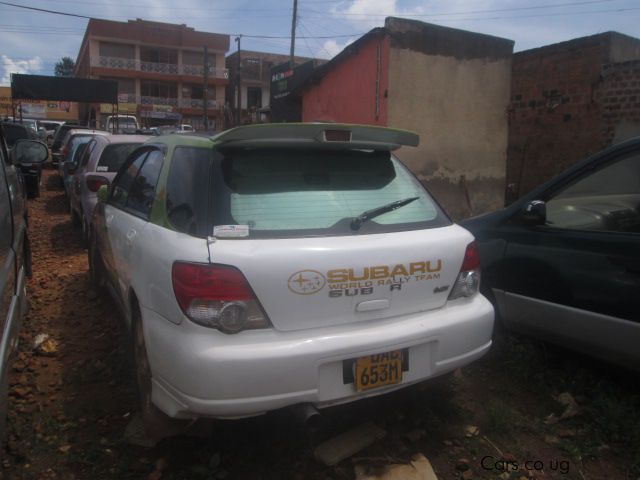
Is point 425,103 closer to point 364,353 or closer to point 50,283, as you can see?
point 50,283

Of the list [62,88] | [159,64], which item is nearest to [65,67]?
[159,64]

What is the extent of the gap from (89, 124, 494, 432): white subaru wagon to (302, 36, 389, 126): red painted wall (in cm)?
610

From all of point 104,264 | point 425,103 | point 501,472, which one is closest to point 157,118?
point 425,103

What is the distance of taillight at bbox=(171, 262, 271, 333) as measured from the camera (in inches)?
80.6

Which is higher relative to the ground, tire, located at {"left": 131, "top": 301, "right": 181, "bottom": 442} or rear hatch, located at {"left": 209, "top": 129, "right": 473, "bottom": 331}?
rear hatch, located at {"left": 209, "top": 129, "right": 473, "bottom": 331}

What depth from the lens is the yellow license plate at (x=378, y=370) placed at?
2193 mm

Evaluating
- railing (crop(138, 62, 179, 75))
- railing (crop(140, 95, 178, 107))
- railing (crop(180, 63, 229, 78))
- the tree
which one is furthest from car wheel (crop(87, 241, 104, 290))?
the tree

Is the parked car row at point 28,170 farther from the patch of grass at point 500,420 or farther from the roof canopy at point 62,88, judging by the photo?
the patch of grass at point 500,420

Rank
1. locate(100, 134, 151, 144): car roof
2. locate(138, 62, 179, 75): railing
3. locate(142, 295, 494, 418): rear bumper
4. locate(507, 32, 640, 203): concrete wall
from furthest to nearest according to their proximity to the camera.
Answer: locate(138, 62, 179, 75): railing → locate(507, 32, 640, 203): concrete wall → locate(100, 134, 151, 144): car roof → locate(142, 295, 494, 418): rear bumper

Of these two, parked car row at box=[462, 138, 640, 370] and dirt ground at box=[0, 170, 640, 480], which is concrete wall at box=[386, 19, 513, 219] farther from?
dirt ground at box=[0, 170, 640, 480]

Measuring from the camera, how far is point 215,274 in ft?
6.72

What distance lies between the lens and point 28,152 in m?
4.75

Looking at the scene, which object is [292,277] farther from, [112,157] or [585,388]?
A: [112,157]

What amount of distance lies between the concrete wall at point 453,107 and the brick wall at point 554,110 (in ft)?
0.97
